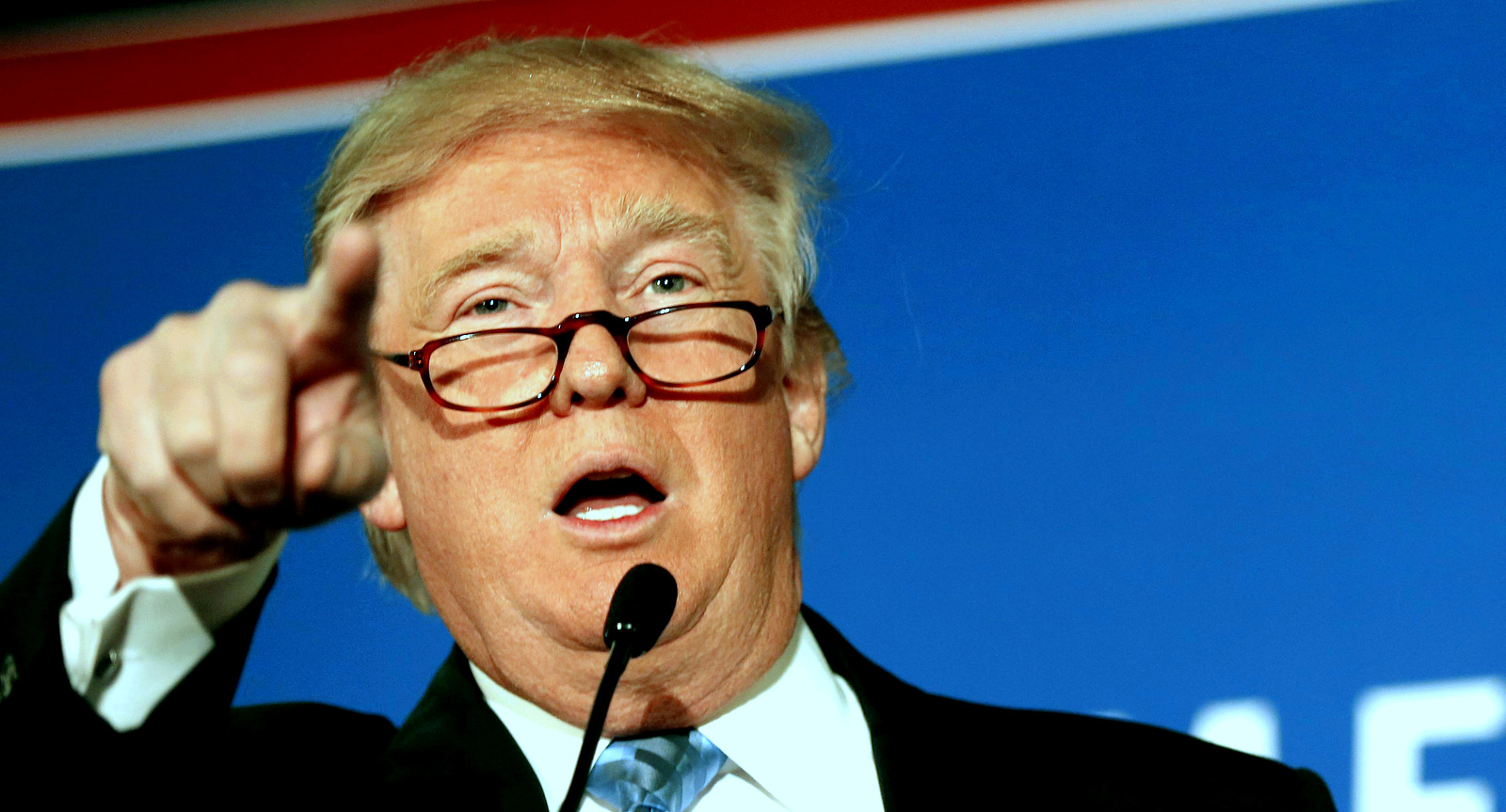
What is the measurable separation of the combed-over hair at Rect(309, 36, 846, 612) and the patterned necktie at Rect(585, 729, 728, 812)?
14.3 inches

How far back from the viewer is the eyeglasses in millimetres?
1322

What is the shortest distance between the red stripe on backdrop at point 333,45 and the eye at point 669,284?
0.58 meters

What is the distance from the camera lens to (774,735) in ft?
4.62

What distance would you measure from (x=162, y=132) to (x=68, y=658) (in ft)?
3.88

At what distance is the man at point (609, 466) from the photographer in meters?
1.32

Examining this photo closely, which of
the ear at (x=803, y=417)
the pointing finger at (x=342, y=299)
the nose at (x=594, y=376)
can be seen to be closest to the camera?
the pointing finger at (x=342, y=299)

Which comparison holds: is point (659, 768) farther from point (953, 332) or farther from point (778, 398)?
point (953, 332)

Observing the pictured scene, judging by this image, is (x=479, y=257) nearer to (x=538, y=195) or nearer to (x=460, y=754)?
(x=538, y=195)

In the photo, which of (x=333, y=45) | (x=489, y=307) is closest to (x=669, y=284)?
Answer: (x=489, y=307)

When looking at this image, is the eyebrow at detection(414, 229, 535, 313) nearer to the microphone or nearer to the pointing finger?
the microphone

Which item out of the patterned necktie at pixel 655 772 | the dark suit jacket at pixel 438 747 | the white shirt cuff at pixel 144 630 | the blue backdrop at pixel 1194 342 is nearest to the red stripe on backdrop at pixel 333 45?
the blue backdrop at pixel 1194 342

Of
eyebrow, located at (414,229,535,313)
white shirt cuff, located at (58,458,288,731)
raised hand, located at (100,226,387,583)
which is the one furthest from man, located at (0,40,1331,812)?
raised hand, located at (100,226,387,583)

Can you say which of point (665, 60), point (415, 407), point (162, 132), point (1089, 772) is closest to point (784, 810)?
point (1089, 772)

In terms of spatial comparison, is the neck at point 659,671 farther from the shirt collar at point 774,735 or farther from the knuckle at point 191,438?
the knuckle at point 191,438
